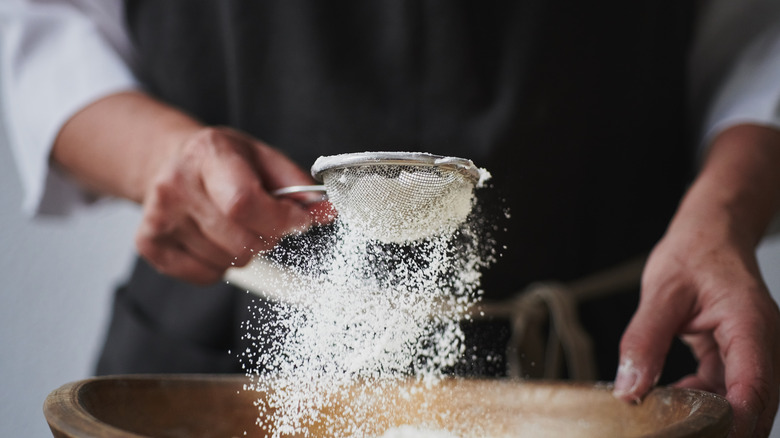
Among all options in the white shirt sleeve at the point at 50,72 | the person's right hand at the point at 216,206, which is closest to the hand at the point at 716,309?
the person's right hand at the point at 216,206

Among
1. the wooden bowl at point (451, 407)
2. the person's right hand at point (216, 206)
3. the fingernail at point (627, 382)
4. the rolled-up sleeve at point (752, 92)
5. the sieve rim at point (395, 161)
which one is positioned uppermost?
the rolled-up sleeve at point (752, 92)

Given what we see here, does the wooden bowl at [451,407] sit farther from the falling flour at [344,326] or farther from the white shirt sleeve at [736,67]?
the white shirt sleeve at [736,67]

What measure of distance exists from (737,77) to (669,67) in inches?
2.3

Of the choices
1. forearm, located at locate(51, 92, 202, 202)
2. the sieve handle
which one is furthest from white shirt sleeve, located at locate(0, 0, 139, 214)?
the sieve handle

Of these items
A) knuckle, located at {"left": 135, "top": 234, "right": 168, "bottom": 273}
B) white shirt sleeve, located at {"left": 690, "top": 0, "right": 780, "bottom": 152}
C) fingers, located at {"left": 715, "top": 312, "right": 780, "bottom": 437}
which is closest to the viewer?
fingers, located at {"left": 715, "top": 312, "right": 780, "bottom": 437}

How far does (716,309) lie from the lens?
1.26ft

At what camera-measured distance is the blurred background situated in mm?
842

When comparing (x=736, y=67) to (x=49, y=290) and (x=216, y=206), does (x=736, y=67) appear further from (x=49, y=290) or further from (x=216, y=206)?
(x=49, y=290)

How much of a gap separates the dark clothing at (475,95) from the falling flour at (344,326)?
131 mm

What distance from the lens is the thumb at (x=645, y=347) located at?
39 cm

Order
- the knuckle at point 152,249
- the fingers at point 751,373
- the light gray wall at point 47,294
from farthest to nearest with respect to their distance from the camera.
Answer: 1. the light gray wall at point 47,294
2. the knuckle at point 152,249
3. the fingers at point 751,373

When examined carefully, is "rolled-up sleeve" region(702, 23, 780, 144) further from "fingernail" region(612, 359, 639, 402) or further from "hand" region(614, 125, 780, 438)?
"fingernail" region(612, 359, 639, 402)

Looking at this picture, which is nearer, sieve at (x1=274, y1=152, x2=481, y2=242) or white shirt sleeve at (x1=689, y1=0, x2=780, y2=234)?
sieve at (x1=274, y1=152, x2=481, y2=242)

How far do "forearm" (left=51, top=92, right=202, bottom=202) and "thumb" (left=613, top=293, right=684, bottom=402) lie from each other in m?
0.33
